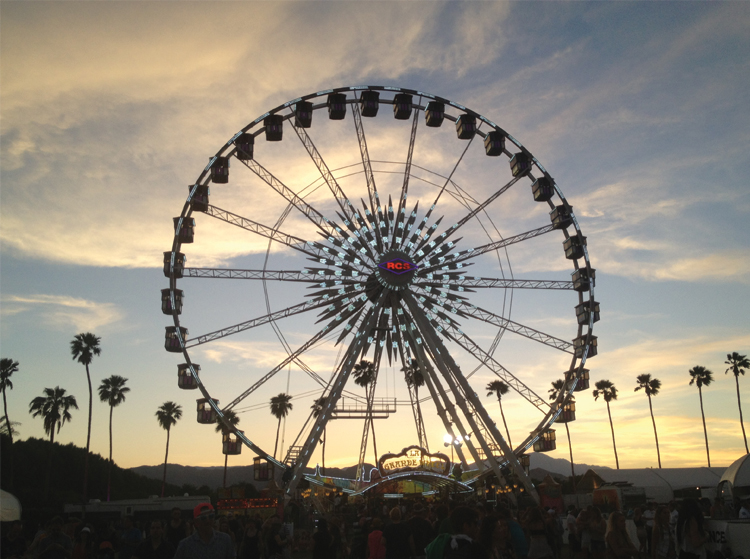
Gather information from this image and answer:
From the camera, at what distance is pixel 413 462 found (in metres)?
36.8

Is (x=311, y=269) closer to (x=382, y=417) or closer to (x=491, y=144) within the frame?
(x=382, y=417)

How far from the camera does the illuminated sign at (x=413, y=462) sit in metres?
36.5

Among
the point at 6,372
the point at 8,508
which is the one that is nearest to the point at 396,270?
the point at 8,508

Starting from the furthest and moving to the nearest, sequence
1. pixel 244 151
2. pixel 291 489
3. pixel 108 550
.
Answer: pixel 244 151 → pixel 291 489 → pixel 108 550

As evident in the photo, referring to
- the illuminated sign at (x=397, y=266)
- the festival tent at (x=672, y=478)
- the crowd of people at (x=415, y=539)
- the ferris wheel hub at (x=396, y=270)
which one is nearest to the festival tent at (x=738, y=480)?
the ferris wheel hub at (x=396, y=270)

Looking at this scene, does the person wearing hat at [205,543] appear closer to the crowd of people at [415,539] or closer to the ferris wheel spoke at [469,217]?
the crowd of people at [415,539]

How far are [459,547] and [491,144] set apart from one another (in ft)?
97.3

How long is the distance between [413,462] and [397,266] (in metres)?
12.8

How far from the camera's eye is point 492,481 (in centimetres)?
3578

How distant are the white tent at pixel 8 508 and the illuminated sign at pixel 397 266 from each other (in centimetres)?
1985

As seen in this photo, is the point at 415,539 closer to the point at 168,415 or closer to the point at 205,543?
the point at 205,543

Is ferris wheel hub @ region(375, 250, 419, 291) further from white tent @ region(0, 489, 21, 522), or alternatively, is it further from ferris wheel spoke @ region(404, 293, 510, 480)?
white tent @ region(0, 489, 21, 522)

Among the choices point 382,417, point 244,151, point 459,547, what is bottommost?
point 459,547

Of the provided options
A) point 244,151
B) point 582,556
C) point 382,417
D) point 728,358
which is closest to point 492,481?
point 382,417
